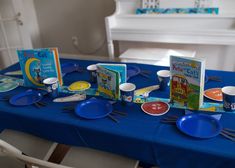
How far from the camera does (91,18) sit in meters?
2.98

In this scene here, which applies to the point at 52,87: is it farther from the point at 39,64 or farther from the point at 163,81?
the point at 163,81

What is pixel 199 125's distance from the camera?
3.43 feet

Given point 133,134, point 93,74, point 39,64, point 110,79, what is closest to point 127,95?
point 110,79

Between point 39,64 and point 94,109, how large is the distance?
43cm

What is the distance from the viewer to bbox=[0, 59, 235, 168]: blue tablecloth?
3.08 ft

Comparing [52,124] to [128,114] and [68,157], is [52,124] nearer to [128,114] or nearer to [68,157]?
[68,157]

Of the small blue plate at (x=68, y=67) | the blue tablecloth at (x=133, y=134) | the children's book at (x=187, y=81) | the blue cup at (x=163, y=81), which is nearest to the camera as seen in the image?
the blue tablecloth at (x=133, y=134)

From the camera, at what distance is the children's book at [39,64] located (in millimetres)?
1381

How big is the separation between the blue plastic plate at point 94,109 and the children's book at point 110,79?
2.1 inches

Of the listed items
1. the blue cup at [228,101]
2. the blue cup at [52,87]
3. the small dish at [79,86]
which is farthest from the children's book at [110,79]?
the blue cup at [228,101]

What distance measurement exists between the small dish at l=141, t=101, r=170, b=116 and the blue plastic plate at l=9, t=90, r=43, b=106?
556mm

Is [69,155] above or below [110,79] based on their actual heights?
below

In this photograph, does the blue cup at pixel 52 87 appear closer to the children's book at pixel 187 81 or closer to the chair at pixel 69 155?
the chair at pixel 69 155

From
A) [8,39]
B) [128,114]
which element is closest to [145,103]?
[128,114]
